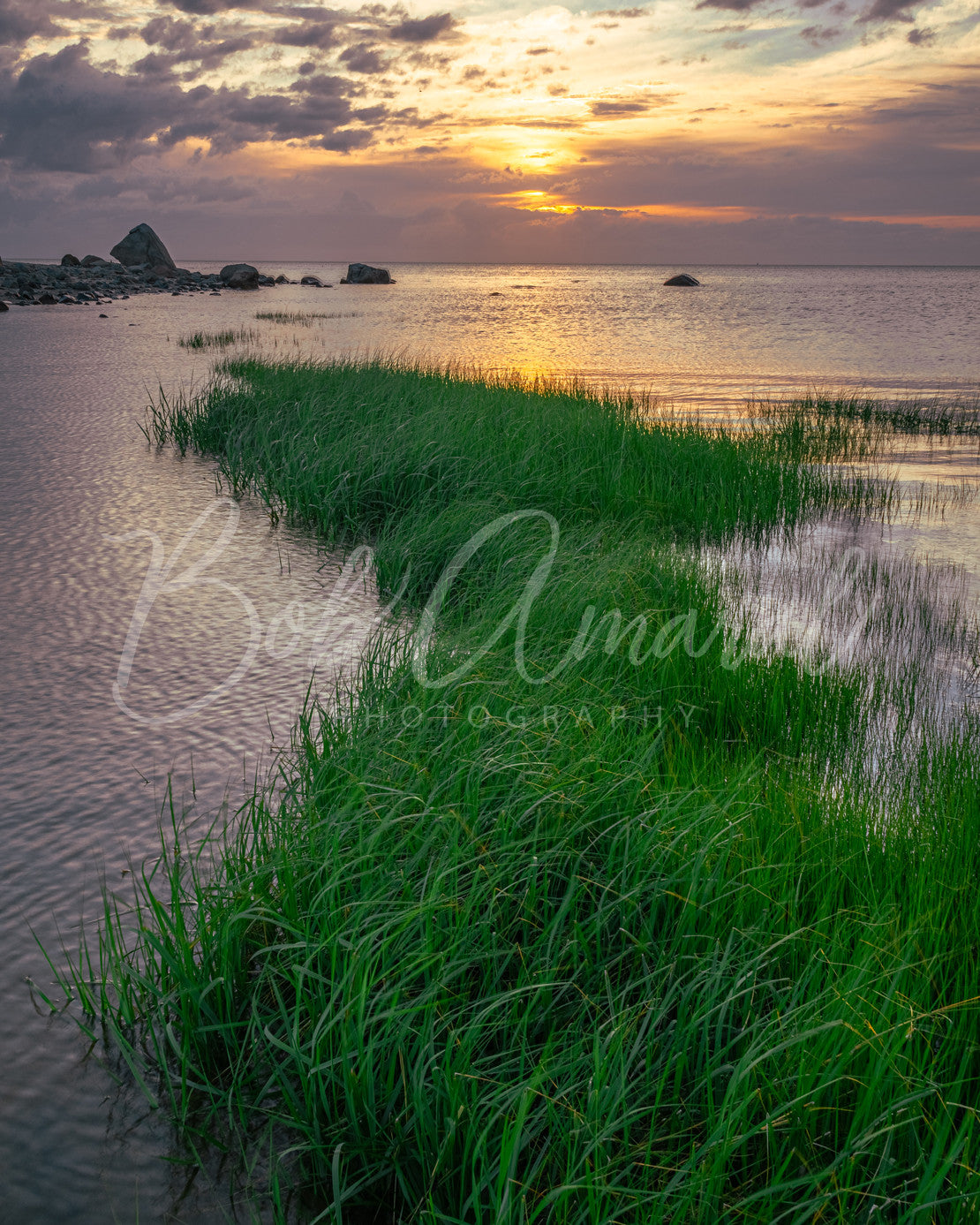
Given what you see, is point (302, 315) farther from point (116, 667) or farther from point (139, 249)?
point (139, 249)

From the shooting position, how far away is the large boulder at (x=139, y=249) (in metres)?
99.4

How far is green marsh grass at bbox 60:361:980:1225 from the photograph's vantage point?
224 centimetres

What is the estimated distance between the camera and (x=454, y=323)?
49031mm

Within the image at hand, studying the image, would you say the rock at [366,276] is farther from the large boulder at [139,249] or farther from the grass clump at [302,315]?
the grass clump at [302,315]

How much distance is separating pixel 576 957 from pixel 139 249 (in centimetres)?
11275

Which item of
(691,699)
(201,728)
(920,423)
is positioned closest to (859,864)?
(691,699)

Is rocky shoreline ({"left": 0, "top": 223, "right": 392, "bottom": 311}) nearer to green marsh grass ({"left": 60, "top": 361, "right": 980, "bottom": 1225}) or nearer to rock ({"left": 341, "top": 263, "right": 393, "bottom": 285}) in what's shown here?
rock ({"left": 341, "top": 263, "right": 393, "bottom": 285})

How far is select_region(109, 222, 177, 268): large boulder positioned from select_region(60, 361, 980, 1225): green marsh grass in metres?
108

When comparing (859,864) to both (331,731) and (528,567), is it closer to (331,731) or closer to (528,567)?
(331,731)

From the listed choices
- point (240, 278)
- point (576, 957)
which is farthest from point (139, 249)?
point (576, 957)

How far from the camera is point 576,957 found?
2.77 m

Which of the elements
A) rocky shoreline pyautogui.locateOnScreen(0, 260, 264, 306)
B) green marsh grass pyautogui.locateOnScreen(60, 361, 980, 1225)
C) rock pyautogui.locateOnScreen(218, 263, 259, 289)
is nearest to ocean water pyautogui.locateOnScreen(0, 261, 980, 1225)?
green marsh grass pyautogui.locateOnScreen(60, 361, 980, 1225)

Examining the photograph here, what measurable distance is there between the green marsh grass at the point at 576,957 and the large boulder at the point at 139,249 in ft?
354

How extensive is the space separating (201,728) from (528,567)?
8.81ft
